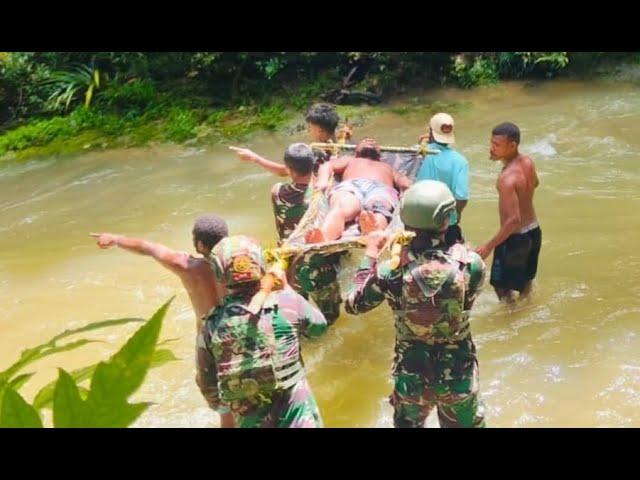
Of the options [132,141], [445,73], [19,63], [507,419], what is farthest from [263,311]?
[19,63]

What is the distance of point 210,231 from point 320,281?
175 centimetres

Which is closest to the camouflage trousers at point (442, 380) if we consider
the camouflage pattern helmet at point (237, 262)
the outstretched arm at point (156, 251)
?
the camouflage pattern helmet at point (237, 262)

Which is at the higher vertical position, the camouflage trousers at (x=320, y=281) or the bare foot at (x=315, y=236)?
the bare foot at (x=315, y=236)

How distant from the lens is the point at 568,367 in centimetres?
517

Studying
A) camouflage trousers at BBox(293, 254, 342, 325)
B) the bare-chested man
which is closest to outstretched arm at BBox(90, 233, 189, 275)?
the bare-chested man

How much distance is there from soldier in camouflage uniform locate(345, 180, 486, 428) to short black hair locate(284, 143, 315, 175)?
150 centimetres

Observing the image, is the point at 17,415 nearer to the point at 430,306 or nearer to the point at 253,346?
the point at 253,346

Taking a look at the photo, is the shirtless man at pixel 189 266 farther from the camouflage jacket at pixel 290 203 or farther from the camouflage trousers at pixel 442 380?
the camouflage jacket at pixel 290 203

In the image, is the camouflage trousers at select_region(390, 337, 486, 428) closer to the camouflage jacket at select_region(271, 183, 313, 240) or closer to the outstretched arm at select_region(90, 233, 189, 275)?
the outstretched arm at select_region(90, 233, 189, 275)

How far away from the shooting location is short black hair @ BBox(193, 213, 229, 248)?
3.85 metres

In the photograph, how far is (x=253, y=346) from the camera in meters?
3.27

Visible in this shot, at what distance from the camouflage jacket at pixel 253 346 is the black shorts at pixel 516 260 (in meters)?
2.46

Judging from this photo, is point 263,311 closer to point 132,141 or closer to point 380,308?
point 380,308

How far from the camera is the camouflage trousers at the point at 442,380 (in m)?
3.69
